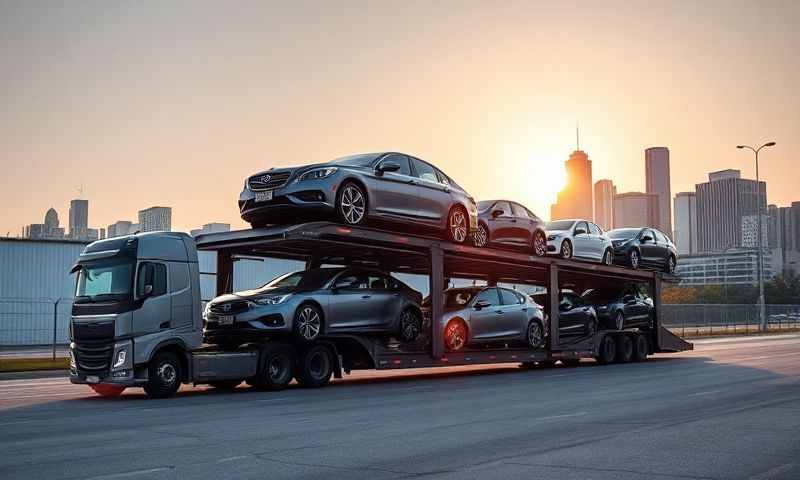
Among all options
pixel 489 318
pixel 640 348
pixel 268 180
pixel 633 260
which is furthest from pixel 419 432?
pixel 633 260

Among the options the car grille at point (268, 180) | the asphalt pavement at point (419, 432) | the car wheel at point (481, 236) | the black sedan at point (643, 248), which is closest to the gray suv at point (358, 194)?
the car grille at point (268, 180)

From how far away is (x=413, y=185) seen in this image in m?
18.2

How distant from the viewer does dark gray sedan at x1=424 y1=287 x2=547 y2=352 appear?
20297 mm

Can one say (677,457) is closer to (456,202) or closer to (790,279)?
(456,202)

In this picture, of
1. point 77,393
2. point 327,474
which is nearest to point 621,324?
point 77,393

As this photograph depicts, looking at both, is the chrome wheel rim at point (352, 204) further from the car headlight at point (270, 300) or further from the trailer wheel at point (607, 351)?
the trailer wheel at point (607, 351)

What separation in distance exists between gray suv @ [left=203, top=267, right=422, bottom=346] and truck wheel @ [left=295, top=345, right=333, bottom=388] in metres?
0.41

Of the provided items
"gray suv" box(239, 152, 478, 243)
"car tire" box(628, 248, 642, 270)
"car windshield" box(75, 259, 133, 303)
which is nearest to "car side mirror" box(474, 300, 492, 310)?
"gray suv" box(239, 152, 478, 243)

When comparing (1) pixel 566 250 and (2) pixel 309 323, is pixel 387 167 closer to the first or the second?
(2) pixel 309 323

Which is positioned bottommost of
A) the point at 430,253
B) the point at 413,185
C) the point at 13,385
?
the point at 13,385

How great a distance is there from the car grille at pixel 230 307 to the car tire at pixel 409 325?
11.7 feet

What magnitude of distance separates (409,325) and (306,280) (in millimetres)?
2767

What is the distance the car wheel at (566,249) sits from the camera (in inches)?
973

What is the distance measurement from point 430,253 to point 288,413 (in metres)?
6.98
